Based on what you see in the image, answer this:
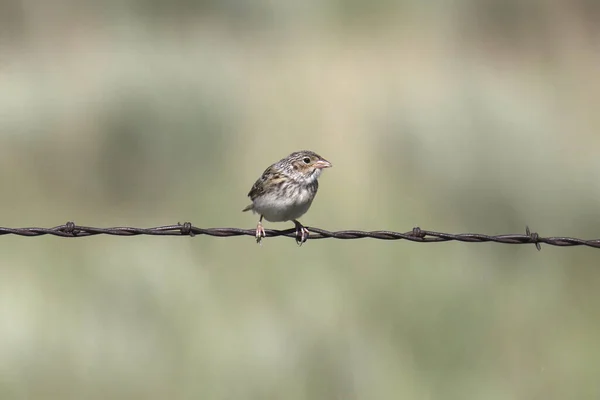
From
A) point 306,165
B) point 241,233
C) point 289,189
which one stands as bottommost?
point 241,233

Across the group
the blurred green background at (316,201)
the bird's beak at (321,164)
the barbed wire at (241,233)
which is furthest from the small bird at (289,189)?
the blurred green background at (316,201)

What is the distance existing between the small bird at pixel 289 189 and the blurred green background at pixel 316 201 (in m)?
2.05

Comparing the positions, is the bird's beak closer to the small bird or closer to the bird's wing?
the small bird

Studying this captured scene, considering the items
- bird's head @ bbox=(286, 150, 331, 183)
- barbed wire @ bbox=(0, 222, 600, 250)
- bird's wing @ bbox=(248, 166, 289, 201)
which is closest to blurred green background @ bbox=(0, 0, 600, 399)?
bird's wing @ bbox=(248, 166, 289, 201)

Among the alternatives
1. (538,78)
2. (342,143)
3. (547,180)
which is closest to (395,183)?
(342,143)

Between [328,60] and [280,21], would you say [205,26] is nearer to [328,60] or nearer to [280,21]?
[280,21]

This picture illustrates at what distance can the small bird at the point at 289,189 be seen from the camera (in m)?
6.80

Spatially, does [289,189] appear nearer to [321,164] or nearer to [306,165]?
[306,165]

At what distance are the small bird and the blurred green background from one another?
2.05m

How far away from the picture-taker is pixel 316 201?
985cm

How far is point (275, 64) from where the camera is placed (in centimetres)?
1126

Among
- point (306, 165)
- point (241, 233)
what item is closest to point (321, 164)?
point (306, 165)

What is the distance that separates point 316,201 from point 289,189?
3.02m

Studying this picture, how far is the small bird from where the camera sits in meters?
6.80
